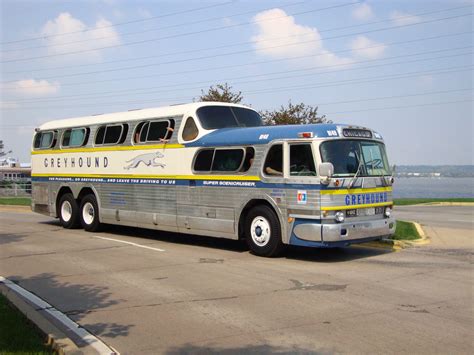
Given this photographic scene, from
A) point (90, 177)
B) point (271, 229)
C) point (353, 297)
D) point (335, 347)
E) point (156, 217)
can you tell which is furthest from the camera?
point (90, 177)

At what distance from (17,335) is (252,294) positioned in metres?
3.48

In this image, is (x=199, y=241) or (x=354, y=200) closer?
(x=354, y=200)

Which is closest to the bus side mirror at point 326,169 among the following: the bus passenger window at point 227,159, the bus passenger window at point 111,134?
the bus passenger window at point 227,159

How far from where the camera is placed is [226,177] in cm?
1214

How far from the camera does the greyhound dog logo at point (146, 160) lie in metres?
13.9

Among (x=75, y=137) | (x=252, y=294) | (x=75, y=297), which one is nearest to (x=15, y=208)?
(x=75, y=137)

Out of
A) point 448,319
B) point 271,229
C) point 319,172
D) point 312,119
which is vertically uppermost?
point 312,119

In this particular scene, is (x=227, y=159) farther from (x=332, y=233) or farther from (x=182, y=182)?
(x=332, y=233)

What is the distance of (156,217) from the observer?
13.9m

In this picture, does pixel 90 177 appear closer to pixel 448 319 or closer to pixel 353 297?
pixel 353 297

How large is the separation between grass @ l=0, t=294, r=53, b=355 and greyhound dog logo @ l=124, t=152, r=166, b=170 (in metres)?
7.39

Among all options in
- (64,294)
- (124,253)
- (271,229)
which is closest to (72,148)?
(124,253)

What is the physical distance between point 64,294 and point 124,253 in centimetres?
391

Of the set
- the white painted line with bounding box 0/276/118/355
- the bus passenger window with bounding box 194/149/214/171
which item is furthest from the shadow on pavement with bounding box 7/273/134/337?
the bus passenger window with bounding box 194/149/214/171
